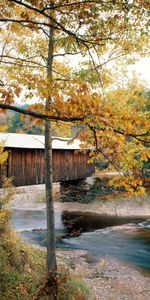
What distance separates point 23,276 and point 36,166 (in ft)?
36.3

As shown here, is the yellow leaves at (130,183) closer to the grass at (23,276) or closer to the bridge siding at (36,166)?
the grass at (23,276)

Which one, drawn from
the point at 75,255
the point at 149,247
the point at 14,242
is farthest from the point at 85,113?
the point at 149,247

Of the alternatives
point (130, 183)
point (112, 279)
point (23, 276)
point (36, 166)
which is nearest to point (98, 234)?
point (36, 166)

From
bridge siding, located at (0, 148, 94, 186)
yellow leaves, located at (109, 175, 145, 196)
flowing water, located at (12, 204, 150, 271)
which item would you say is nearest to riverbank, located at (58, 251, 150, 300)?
flowing water, located at (12, 204, 150, 271)

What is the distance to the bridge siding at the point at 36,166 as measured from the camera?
55.3ft

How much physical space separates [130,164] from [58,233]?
1292 cm

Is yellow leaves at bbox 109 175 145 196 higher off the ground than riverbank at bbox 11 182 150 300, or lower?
higher

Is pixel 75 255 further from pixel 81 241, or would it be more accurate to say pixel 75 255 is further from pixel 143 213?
pixel 143 213

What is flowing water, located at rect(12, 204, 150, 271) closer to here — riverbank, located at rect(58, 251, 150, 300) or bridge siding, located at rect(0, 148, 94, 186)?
riverbank, located at rect(58, 251, 150, 300)

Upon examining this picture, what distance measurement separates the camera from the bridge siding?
16.8 meters

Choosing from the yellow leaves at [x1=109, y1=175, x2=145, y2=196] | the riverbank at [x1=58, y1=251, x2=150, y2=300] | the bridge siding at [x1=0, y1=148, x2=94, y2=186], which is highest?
the bridge siding at [x1=0, y1=148, x2=94, y2=186]

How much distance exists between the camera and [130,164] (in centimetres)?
494

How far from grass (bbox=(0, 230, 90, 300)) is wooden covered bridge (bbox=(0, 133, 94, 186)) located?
20.4 ft

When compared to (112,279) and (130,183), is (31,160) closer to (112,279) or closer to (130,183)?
(112,279)
